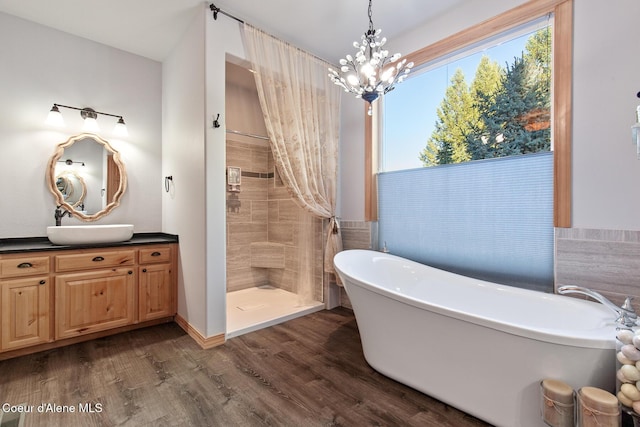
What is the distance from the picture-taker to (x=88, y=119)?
2.89 m

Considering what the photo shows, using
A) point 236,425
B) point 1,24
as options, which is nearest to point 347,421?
point 236,425

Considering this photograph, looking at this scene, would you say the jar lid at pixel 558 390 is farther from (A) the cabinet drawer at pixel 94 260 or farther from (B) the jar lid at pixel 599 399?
(A) the cabinet drawer at pixel 94 260

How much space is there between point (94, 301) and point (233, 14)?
9.24ft

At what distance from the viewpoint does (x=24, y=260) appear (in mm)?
2258

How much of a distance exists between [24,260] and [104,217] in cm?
86

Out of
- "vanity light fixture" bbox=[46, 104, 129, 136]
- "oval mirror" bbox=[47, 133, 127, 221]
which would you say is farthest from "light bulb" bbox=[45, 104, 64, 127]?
"oval mirror" bbox=[47, 133, 127, 221]

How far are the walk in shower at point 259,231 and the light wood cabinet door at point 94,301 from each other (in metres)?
1.01

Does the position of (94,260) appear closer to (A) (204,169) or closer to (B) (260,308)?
(A) (204,169)

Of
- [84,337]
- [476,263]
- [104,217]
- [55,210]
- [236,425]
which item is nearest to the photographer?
[236,425]

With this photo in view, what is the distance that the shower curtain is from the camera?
108 inches

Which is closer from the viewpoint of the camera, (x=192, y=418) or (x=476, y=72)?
(x=192, y=418)

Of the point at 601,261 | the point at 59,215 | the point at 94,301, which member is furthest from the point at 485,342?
the point at 59,215

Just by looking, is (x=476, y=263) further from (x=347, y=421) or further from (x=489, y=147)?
(x=347, y=421)

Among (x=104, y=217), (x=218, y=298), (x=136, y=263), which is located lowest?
(x=218, y=298)
